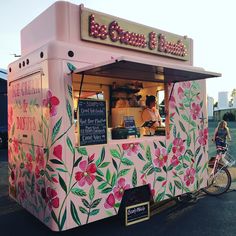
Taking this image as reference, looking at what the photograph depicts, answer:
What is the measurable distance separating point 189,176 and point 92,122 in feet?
6.96

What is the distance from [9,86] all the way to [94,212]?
2.46 metres

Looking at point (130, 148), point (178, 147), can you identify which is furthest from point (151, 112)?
point (130, 148)

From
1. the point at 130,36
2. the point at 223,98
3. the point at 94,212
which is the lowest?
the point at 94,212

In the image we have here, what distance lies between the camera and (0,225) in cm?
450

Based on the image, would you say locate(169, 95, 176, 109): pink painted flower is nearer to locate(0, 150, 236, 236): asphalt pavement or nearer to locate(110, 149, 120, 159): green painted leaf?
locate(110, 149, 120, 159): green painted leaf

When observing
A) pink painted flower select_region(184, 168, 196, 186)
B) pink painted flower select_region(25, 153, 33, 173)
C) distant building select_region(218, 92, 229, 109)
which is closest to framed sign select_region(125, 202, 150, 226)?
pink painted flower select_region(184, 168, 196, 186)

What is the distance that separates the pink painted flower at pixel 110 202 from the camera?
3.85 m

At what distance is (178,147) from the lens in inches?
187

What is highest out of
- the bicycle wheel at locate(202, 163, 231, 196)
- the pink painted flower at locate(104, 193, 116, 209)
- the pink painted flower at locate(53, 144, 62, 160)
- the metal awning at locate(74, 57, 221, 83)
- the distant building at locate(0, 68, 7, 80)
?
the distant building at locate(0, 68, 7, 80)

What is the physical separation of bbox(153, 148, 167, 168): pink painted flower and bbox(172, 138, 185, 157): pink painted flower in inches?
9.5

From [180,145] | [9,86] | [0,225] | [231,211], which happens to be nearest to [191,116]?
[180,145]

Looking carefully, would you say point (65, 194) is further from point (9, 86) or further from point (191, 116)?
point (191, 116)

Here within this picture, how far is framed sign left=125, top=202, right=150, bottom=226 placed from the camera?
407 cm

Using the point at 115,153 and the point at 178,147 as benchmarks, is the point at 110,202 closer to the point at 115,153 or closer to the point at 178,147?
the point at 115,153
